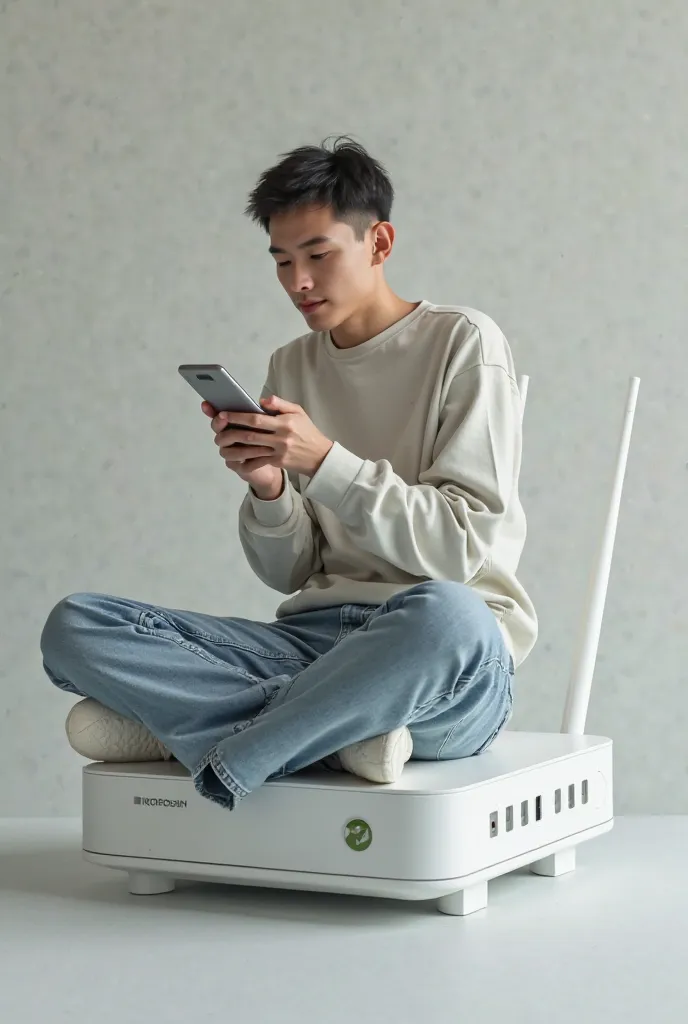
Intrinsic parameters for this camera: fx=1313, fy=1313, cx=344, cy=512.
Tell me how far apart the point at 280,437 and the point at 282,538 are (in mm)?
275

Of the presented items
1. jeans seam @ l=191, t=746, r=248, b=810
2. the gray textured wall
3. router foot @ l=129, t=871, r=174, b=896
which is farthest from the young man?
the gray textured wall

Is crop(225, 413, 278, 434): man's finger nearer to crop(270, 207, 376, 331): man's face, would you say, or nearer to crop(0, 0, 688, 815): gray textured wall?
crop(270, 207, 376, 331): man's face

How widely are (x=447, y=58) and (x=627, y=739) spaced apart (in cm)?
117

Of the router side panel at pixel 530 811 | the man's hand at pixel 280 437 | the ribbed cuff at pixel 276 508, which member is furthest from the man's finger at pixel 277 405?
the router side panel at pixel 530 811

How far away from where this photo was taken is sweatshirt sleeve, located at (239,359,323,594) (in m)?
1.69

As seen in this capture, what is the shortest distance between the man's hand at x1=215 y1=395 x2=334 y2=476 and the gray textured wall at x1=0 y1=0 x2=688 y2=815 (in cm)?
73

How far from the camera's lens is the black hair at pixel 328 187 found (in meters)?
1.64

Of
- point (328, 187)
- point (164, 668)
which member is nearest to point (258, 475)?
point (164, 668)

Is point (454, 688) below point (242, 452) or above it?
below

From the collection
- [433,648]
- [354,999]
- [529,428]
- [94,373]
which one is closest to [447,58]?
[529,428]

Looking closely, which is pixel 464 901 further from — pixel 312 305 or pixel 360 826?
pixel 312 305

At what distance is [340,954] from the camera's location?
4.18ft

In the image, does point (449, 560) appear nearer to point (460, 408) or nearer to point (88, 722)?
point (460, 408)

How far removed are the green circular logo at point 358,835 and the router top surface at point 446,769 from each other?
37mm
